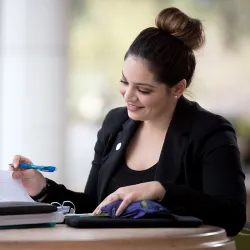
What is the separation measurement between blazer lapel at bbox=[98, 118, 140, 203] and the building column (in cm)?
218

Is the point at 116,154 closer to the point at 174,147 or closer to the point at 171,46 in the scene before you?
the point at 174,147

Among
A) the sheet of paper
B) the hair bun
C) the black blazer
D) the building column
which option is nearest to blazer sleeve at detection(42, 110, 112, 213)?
the black blazer

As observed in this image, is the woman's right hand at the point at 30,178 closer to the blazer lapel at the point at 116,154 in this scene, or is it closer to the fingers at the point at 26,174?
the fingers at the point at 26,174

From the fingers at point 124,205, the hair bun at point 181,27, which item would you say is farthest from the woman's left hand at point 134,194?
the hair bun at point 181,27

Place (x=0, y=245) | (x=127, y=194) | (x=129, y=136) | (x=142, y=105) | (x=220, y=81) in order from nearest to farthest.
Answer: (x=0, y=245) < (x=127, y=194) < (x=142, y=105) < (x=129, y=136) < (x=220, y=81)

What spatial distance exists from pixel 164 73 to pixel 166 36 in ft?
0.38

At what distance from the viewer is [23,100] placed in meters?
4.65

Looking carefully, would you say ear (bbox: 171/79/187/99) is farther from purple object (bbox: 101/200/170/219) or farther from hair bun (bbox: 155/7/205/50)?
purple object (bbox: 101/200/170/219)

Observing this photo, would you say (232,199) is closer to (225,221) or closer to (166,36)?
(225,221)

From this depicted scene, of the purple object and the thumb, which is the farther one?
the thumb

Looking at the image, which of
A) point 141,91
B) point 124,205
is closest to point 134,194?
point 124,205

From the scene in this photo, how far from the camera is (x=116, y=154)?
2420 millimetres

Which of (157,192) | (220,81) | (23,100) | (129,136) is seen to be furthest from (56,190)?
(220,81)

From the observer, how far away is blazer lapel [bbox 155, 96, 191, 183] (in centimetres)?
226
